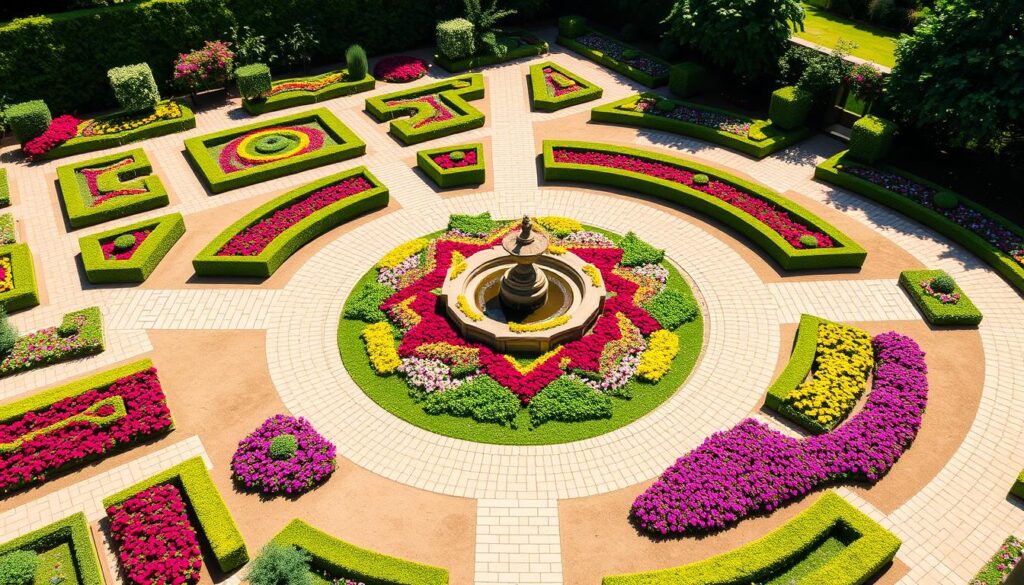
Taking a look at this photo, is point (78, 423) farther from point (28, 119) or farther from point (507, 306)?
point (28, 119)

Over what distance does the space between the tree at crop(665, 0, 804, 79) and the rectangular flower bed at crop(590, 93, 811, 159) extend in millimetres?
2909

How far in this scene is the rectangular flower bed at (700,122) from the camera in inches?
1351

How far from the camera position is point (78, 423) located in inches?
766

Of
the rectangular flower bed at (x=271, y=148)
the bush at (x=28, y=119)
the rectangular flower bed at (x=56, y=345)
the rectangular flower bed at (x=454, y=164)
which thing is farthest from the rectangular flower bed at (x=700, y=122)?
the bush at (x=28, y=119)

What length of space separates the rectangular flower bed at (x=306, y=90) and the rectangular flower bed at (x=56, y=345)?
1956 centimetres

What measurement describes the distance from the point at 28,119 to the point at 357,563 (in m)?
32.7

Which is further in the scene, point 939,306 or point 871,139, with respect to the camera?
point 871,139

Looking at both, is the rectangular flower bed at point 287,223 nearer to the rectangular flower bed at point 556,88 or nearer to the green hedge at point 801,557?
the rectangular flower bed at point 556,88

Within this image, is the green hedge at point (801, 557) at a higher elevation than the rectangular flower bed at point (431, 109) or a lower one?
lower

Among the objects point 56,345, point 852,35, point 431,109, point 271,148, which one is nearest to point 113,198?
point 271,148

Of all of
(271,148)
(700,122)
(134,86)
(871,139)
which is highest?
(134,86)

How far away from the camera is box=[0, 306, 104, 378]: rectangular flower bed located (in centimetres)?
2209

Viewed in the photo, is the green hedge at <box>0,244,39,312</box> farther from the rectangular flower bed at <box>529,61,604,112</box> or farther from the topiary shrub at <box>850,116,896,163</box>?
the topiary shrub at <box>850,116,896,163</box>

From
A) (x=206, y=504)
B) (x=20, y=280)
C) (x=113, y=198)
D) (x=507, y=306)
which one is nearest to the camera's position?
(x=206, y=504)
